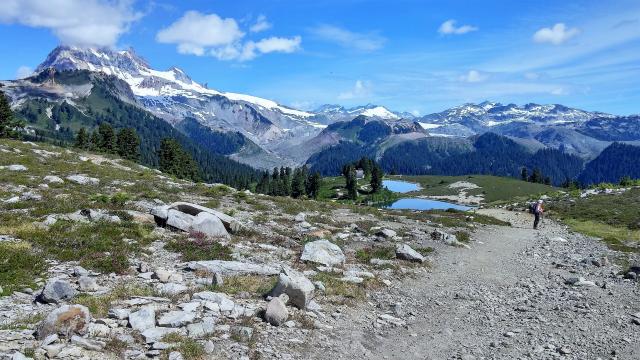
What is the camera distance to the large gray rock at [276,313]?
48.9 ft

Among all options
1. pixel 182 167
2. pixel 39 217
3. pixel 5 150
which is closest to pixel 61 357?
pixel 39 217

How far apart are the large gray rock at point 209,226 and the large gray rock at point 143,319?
1225 centimetres

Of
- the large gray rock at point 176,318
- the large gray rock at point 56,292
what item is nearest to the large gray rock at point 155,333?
the large gray rock at point 176,318

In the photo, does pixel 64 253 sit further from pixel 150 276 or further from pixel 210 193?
pixel 210 193

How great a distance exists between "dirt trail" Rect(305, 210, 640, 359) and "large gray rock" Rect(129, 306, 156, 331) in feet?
15.4

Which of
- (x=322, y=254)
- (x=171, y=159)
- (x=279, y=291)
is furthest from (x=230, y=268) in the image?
(x=171, y=159)

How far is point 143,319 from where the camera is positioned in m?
13.3

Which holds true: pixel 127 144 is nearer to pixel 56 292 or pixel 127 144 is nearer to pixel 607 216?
pixel 607 216

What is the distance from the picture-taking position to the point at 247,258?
74.9 ft

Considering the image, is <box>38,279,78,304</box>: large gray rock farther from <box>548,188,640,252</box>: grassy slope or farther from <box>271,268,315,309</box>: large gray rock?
<box>548,188,640,252</box>: grassy slope

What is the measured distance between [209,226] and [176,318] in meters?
12.8

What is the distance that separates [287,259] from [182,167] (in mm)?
116624

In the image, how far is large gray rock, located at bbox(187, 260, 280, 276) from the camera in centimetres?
1988

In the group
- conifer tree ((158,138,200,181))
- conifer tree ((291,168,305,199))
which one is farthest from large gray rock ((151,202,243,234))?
conifer tree ((291,168,305,199))
